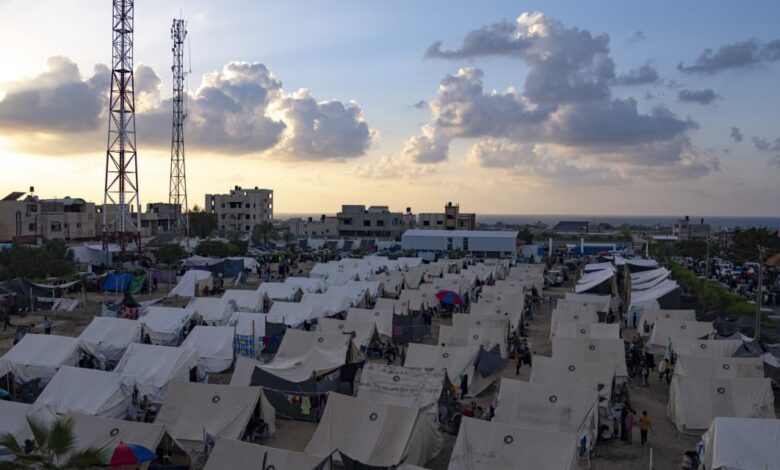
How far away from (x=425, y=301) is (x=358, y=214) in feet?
189

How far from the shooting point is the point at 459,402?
49.1 ft

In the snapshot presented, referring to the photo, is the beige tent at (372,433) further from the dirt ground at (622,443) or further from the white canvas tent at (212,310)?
the white canvas tent at (212,310)

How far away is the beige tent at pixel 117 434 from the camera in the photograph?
1095 centimetres

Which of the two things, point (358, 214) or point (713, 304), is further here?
point (358, 214)

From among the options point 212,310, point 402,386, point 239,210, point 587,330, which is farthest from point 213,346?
point 239,210

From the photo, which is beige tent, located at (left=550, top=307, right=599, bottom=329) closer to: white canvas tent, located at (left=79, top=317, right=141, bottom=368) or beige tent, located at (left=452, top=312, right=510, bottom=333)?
beige tent, located at (left=452, top=312, right=510, bottom=333)

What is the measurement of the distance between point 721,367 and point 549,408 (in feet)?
18.2

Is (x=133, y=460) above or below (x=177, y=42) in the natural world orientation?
below

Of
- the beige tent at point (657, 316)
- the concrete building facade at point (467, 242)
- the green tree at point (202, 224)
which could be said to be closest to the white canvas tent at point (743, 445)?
the beige tent at point (657, 316)

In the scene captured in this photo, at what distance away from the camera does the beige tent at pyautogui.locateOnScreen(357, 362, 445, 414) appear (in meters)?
13.5

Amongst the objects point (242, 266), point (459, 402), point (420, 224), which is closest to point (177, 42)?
point (242, 266)

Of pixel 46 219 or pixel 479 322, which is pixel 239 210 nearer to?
pixel 46 219

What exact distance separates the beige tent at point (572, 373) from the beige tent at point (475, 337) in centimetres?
381

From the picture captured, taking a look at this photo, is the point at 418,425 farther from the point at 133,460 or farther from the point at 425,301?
the point at 425,301
